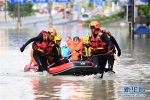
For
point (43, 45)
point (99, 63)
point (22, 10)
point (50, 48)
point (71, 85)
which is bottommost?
point (22, 10)

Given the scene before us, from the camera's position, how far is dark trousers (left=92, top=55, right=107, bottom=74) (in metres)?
18.4

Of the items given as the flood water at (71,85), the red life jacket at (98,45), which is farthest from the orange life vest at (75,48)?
the red life jacket at (98,45)

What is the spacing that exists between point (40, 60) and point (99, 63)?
1726 millimetres

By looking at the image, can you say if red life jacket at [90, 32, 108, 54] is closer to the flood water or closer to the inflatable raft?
the inflatable raft

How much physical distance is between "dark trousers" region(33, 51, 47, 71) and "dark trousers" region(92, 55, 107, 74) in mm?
1547

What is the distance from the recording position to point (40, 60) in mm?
19125

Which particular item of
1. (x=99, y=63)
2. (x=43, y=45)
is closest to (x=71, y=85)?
(x=99, y=63)

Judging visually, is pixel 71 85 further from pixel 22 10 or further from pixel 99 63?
pixel 22 10

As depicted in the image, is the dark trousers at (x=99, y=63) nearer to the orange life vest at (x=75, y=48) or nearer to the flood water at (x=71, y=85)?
the flood water at (x=71, y=85)

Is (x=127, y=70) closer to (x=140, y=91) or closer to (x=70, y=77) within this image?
(x=70, y=77)

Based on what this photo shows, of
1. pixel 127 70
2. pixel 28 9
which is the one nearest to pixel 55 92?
pixel 127 70

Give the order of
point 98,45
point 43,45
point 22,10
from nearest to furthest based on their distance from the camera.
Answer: point 98,45
point 43,45
point 22,10

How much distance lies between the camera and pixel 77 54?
A: 2128 centimetres

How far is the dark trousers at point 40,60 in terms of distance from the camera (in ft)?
62.5
